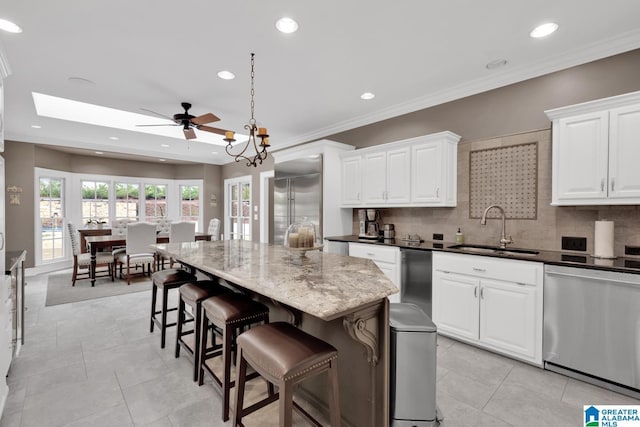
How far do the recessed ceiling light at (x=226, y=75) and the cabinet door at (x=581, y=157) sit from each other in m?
3.16

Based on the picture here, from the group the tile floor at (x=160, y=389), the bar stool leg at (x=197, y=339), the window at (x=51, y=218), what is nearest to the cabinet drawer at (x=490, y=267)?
the tile floor at (x=160, y=389)

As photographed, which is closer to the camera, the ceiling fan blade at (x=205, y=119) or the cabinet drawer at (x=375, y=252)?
the cabinet drawer at (x=375, y=252)

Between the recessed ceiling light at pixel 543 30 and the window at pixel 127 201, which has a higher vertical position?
the recessed ceiling light at pixel 543 30

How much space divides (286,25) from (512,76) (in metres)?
2.35

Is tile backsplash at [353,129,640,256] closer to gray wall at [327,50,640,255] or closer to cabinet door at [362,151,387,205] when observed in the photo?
gray wall at [327,50,640,255]

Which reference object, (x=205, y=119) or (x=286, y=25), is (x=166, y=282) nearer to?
(x=205, y=119)

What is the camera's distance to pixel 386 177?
3812 mm

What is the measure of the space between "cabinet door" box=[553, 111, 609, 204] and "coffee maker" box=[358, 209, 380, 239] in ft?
6.86

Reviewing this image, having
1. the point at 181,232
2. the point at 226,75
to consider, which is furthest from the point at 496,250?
the point at 181,232

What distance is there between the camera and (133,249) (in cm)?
518

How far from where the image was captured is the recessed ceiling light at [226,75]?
120 inches

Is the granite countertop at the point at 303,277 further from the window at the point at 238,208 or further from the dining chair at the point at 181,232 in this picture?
the window at the point at 238,208

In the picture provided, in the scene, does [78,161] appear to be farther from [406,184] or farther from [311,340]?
[311,340]

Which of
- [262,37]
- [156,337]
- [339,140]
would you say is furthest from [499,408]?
[339,140]
